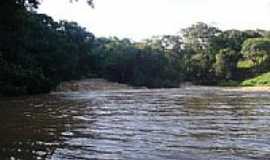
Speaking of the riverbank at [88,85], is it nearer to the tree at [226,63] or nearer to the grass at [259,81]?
the grass at [259,81]

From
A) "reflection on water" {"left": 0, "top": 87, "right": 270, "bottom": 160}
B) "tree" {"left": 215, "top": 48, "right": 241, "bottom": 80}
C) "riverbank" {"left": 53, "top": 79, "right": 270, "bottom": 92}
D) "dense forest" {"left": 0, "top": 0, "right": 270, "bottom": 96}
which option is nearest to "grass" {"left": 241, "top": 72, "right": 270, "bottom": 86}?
"dense forest" {"left": 0, "top": 0, "right": 270, "bottom": 96}

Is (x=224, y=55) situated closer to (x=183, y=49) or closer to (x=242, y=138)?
(x=183, y=49)

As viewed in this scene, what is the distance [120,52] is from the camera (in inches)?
3396

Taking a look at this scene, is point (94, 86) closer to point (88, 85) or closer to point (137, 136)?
point (88, 85)

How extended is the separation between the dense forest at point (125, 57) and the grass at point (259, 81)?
10.3ft

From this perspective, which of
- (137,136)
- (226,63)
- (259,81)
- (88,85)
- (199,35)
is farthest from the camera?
(199,35)

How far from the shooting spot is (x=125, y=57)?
85875mm

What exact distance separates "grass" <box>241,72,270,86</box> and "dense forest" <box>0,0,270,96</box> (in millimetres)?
3137

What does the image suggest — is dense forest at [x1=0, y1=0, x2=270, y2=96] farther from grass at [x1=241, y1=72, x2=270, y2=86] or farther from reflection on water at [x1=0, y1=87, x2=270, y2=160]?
reflection on water at [x1=0, y1=87, x2=270, y2=160]

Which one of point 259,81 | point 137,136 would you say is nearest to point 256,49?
point 259,81

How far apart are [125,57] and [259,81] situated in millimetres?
22714

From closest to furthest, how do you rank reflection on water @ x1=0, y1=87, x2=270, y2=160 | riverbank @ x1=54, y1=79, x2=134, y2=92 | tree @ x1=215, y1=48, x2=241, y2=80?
reflection on water @ x1=0, y1=87, x2=270, y2=160, riverbank @ x1=54, y1=79, x2=134, y2=92, tree @ x1=215, y1=48, x2=241, y2=80

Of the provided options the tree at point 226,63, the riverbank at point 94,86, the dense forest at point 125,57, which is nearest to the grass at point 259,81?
the dense forest at point 125,57

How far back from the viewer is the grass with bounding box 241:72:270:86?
86875 mm
